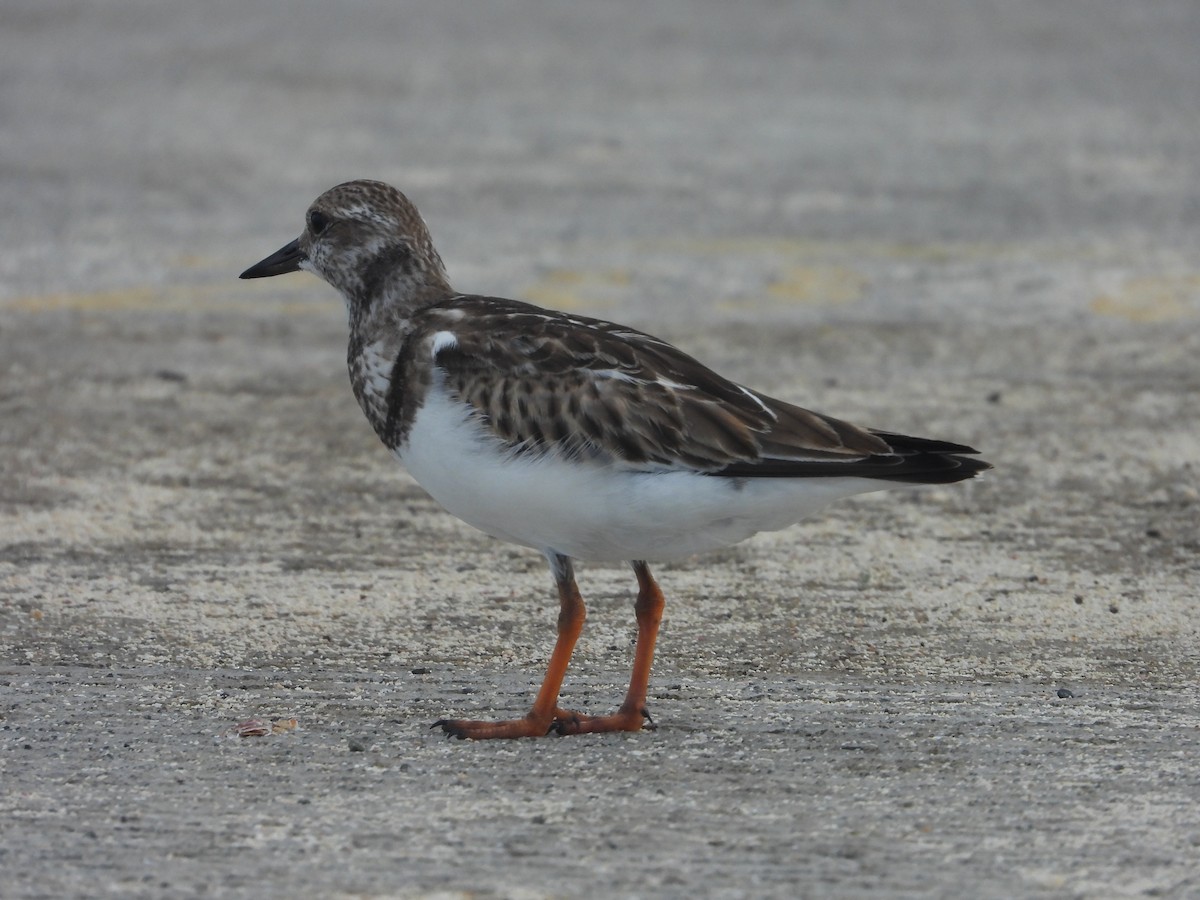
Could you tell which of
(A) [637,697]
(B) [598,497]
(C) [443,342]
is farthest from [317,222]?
(A) [637,697]

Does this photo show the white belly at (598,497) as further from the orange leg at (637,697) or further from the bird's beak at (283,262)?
the bird's beak at (283,262)

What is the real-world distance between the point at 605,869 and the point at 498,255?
6551 millimetres

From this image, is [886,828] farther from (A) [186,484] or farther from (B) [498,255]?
(B) [498,255]

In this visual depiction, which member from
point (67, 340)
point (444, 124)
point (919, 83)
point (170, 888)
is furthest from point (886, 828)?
point (919, 83)

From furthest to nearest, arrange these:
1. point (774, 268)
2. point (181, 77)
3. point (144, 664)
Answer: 1. point (181, 77)
2. point (774, 268)
3. point (144, 664)

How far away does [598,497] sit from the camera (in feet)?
14.7

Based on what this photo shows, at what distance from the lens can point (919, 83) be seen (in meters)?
14.2

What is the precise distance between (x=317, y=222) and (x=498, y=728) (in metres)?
1.74

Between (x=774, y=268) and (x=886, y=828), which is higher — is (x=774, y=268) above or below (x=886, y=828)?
above

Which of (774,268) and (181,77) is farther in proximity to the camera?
(181,77)

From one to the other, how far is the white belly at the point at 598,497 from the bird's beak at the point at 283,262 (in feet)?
3.55

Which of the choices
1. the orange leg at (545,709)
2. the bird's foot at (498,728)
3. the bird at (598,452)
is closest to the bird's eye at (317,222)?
the bird at (598,452)

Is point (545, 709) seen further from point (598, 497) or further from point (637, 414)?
point (637, 414)

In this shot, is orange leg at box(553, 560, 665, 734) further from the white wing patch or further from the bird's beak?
the bird's beak
